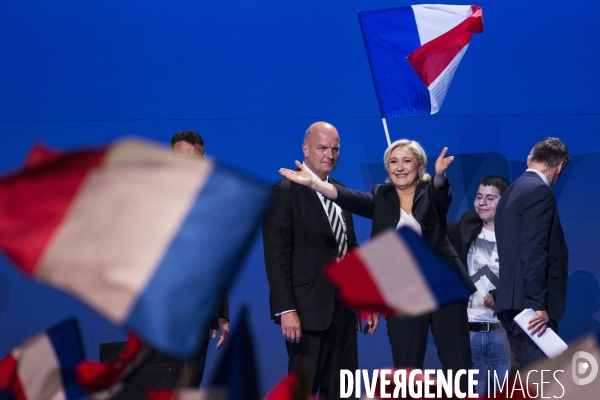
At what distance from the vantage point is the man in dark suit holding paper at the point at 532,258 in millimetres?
3254

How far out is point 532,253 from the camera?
326 cm

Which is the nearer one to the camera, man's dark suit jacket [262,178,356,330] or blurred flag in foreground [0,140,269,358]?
blurred flag in foreground [0,140,269,358]

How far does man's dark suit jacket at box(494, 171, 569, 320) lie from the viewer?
10.7 ft

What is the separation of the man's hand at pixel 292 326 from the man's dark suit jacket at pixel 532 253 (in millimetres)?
869

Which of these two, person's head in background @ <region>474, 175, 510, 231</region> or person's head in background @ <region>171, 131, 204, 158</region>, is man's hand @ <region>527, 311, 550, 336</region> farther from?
person's head in background @ <region>171, 131, 204, 158</region>

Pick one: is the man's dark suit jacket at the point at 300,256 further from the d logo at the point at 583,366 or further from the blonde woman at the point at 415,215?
the d logo at the point at 583,366

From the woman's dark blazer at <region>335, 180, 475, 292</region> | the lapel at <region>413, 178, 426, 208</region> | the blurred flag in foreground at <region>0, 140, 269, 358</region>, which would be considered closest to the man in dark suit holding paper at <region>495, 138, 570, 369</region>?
the woman's dark blazer at <region>335, 180, 475, 292</region>

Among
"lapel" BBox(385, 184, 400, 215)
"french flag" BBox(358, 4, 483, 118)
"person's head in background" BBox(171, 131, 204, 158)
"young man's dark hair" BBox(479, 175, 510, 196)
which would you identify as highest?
"french flag" BBox(358, 4, 483, 118)

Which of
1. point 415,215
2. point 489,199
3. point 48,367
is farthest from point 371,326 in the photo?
point 48,367

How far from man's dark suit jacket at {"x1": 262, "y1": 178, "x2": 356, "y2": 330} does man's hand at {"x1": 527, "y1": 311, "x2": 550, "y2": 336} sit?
32.3 inches

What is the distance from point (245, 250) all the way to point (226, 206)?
7 centimetres

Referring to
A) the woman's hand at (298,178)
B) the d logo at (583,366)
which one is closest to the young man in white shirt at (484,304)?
the woman's hand at (298,178)

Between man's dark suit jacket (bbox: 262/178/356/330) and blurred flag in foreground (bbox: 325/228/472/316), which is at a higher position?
man's dark suit jacket (bbox: 262/178/356/330)

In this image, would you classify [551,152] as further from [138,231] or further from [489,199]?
[138,231]
